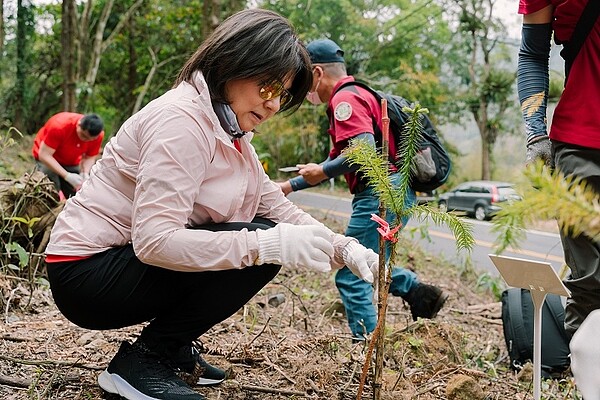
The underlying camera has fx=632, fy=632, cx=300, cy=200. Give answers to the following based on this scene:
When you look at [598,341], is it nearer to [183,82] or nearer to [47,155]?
[183,82]

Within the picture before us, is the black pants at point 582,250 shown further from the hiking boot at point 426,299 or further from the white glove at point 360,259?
the hiking boot at point 426,299

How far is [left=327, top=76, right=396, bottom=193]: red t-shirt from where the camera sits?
290 cm

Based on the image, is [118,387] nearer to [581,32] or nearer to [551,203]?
[551,203]

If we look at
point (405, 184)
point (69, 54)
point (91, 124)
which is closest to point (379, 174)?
point (405, 184)

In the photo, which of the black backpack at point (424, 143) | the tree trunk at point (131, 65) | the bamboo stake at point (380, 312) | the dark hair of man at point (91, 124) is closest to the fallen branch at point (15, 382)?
the bamboo stake at point (380, 312)

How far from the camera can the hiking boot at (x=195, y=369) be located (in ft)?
6.56

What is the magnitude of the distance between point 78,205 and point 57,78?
17.3m

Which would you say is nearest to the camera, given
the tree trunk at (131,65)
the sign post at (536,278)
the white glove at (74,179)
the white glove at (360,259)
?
the sign post at (536,278)

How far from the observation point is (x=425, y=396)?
2.05m

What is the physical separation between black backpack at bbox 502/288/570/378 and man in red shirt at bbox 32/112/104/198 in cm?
366

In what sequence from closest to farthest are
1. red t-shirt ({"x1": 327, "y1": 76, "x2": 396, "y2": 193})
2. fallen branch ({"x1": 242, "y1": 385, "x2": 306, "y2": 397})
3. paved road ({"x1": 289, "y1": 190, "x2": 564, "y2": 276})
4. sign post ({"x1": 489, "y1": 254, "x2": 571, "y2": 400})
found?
sign post ({"x1": 489, "y1": 254, "x2": 571, "y2": 400}) < fallen branch ({"x1": 242, "y1": 385, "x2": 306, "y2": 397}) < red t-shirt ({"x1": 327, "y1": 76, "x2": 396, "y2": 193}) < paved road ({"x1": 289, "y1": 190, "x2": 564, "y2": 276})

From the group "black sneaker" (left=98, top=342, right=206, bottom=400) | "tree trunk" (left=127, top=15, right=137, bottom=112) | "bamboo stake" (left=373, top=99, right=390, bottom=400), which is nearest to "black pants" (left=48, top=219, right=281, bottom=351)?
"black sneaker" (left=98, top=342, right=206, bottom=400)

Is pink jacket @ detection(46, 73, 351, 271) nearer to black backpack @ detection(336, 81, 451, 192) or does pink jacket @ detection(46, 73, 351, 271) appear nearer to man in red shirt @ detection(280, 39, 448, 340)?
man in red shirt @ detection(280, 39, 448, 340)

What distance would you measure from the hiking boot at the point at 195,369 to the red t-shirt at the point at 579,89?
51.8 inches
